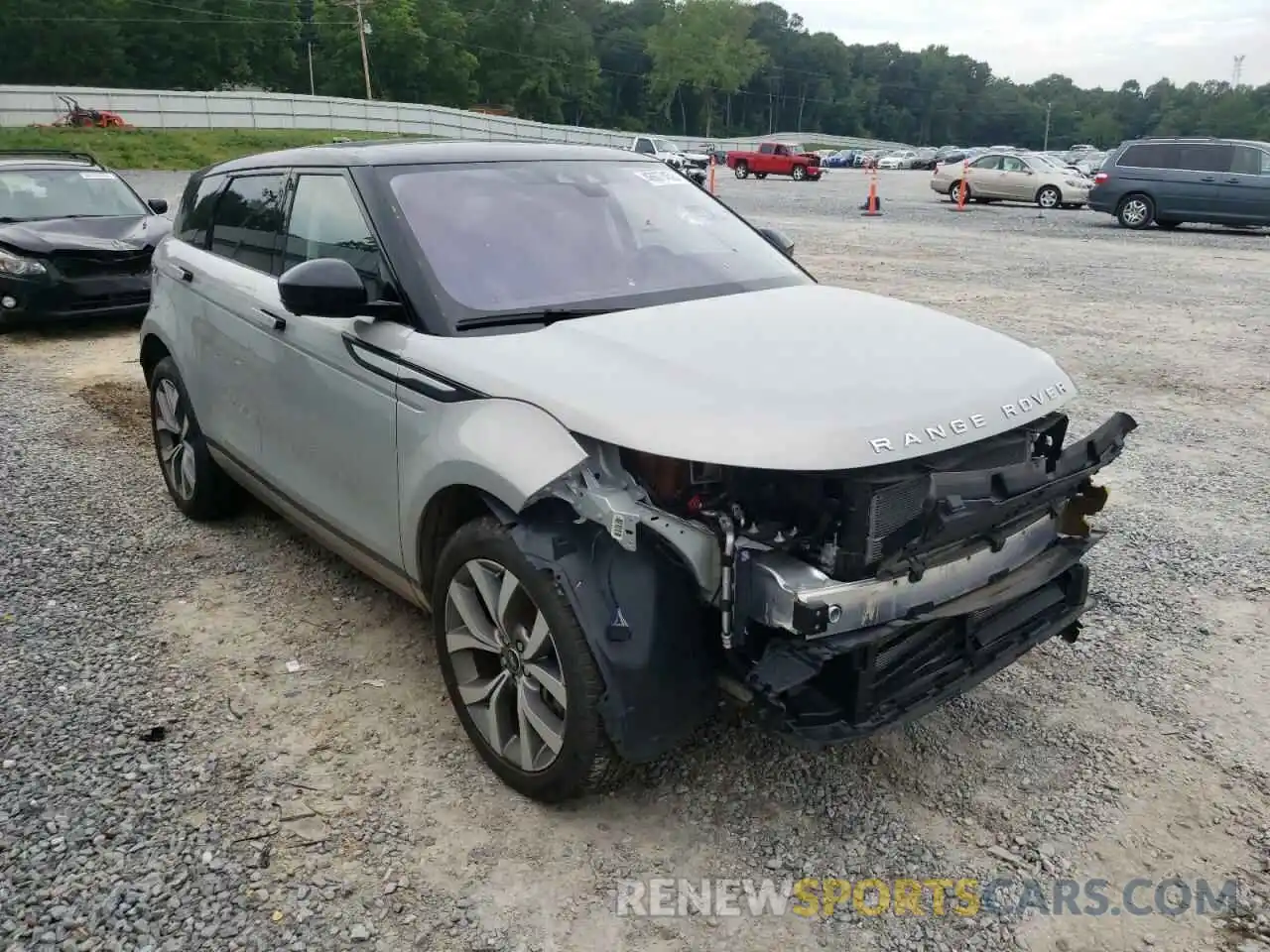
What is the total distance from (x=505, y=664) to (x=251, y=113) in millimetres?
55765

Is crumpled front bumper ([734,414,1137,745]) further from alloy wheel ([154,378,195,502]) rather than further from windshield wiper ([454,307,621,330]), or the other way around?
alloy wheel ([154,378,195,502])

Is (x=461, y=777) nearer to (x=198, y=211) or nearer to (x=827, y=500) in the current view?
(x=827, y=500)

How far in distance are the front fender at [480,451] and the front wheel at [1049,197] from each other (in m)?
25.4

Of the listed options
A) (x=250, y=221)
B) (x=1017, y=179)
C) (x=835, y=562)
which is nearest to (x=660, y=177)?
(x=250, y=221)

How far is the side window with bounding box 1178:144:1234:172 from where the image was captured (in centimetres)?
1814

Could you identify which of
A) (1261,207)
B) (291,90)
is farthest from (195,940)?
(291,90)

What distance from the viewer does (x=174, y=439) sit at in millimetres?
5172

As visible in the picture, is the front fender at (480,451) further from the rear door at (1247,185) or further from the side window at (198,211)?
the rear door at (1247,185)

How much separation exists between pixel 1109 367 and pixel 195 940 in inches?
303

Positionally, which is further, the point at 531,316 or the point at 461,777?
the point at 531,316

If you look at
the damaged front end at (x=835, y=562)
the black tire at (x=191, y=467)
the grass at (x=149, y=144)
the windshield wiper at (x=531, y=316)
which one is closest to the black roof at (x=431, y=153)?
the windshield wiper at (x=531, y=316)

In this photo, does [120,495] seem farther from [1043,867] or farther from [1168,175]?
[1168,175]

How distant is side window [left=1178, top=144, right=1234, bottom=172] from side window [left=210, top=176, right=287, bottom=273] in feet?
62.3

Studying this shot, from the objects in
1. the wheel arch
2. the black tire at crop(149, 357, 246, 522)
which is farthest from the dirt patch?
the black tire at crop(149, 357, 246, 522)
